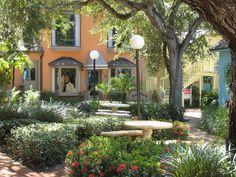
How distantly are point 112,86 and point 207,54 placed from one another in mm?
6861

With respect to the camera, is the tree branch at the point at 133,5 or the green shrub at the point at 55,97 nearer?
the tree branch at the point at 133,5

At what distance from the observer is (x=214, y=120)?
51.4 feet

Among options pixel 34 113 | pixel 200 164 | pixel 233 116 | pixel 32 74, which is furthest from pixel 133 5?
pixel 32 74

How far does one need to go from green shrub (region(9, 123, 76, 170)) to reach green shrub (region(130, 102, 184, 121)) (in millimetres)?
8080

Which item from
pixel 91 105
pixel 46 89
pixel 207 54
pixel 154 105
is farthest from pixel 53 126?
pixel 46 89

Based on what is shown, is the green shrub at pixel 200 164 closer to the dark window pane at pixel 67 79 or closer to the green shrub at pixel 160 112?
the green shrub at pixel 160 112

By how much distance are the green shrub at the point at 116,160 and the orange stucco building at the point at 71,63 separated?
2420cm

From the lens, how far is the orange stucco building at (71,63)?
1258 inches

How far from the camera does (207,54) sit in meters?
26.5

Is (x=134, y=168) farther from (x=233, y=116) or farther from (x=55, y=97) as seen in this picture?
(x=55, y=97)

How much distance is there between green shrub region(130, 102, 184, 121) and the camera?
18203 millimetres

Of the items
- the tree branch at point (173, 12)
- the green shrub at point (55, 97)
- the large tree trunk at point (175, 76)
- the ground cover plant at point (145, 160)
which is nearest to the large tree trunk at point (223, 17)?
the ground cover plant at point (145, 160)

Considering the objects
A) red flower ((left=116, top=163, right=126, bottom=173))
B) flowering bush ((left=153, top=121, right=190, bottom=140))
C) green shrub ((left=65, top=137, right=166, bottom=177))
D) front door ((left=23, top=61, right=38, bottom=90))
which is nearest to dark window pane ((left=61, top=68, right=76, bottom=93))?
front door ((left=23, top=61, right=38, bottom=90))

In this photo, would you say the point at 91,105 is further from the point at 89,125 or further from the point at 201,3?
the point at 201,3
